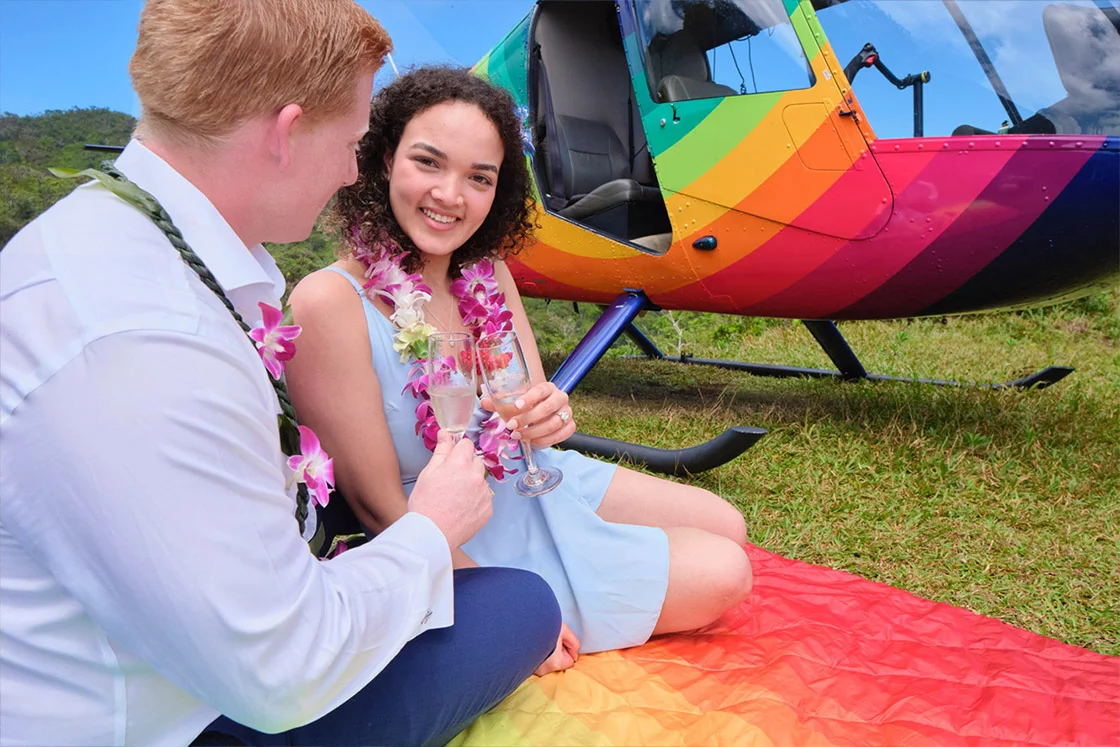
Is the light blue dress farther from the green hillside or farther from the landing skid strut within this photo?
the green hillside

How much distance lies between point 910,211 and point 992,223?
274 millimetres

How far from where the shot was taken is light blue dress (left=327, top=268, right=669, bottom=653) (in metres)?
1.83

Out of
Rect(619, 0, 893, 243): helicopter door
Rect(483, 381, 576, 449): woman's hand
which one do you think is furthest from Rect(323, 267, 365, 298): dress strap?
Rect(619, 0, 893, 243): helicopter door

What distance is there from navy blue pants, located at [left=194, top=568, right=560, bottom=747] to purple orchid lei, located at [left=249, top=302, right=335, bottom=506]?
28 centimetres

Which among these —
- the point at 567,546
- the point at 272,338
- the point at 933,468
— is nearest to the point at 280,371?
the point at 272,338

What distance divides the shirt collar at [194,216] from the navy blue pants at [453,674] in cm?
59

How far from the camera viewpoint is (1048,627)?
7.34 ft

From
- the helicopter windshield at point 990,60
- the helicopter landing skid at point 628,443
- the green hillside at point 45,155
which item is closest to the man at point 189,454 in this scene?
the helicopter landing skid at point 628,443

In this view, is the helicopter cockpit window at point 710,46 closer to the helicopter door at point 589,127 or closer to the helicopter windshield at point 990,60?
the helicopter windshield at point 990,60

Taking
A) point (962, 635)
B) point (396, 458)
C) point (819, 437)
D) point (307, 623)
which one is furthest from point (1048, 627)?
point (307, 623)

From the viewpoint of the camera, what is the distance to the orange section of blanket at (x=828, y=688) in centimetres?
162

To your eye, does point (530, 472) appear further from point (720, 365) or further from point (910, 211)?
point (720, 365)

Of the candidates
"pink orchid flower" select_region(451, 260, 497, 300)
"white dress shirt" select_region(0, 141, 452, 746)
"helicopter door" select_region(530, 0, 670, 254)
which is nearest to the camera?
"white dress shirt" select_region(0, 141, 452, 746)

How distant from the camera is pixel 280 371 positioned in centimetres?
128
